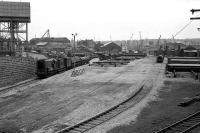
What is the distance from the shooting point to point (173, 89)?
93.5ft

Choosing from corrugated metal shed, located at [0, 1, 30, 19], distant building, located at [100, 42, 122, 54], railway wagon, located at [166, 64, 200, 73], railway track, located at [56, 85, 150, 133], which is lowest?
railway track, located at [56, 85, 150, 133]

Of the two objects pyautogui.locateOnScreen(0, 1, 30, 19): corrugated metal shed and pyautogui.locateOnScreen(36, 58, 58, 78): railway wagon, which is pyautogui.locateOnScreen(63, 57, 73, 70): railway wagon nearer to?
pyautogui.locateOnScreen(36, 58, 58, 78): railway wagon

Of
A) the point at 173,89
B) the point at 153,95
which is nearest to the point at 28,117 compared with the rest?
the point at 153,95

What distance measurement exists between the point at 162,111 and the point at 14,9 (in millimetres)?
47917

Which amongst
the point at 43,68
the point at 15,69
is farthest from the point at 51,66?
the point at 15,69

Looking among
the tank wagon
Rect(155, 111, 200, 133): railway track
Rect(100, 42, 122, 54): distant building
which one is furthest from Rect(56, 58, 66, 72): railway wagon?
Rect(100, 42, 122, 54): distant building

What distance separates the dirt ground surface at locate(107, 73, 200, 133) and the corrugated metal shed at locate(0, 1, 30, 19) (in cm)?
3959

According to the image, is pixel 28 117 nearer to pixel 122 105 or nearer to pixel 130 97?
pixel 122 105

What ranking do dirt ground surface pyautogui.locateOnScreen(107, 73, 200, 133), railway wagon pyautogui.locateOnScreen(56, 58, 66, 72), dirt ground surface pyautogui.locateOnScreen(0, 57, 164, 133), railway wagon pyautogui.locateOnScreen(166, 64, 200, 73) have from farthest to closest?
railway wagon pyautogui.locateOnScreen(56, 58, 66, 72) → railway wagon pyautogui.locateOnScreen(166, 64, 200, 73) → dirt ground surface pyautogui.locateOnScreen(0, 57, 164, 133) → dirt ground surface pyautogui.locateOnScreen(107, 73, 200, 133)

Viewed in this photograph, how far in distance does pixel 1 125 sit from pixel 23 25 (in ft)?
157

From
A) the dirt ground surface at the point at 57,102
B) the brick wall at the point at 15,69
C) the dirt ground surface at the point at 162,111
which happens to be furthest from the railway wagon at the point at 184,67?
the brick wall at the point at 15,69

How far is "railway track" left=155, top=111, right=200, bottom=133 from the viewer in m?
14.7

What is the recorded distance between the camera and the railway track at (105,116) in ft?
51.9

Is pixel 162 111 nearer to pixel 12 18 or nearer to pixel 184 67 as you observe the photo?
pixel 184 67
